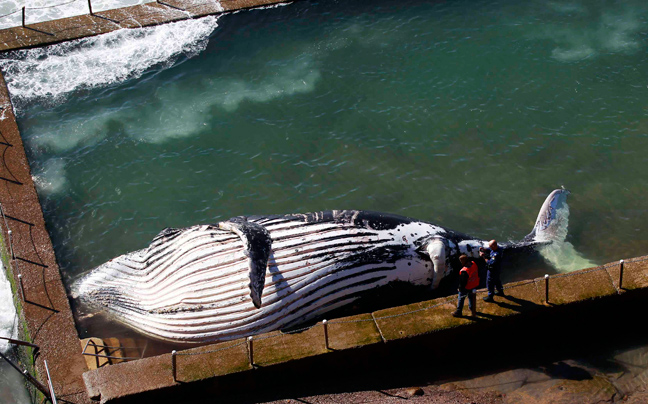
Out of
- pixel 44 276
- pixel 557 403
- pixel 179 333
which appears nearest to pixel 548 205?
pixel 557 403

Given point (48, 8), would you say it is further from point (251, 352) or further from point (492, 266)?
point (492, 266)

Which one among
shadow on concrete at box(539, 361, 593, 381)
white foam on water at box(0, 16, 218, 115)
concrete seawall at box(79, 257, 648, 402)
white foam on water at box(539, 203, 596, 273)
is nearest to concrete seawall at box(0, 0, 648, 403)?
concrete seawall at box(79, 257, 648, 402)

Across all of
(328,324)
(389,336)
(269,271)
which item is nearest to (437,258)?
(389,336)

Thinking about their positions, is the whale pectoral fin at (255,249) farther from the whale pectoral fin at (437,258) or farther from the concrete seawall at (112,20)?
the concrete seawall at (112,20)

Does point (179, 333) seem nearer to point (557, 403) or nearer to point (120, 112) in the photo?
point (557, 403)

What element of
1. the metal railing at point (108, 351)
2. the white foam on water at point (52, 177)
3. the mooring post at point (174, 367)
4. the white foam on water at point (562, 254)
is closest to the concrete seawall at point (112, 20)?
the white foam on water at point (52, 177)

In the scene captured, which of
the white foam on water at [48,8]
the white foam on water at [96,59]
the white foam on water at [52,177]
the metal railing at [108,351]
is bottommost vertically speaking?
the metal railing at [108,351]
